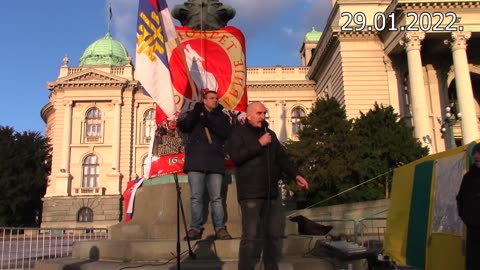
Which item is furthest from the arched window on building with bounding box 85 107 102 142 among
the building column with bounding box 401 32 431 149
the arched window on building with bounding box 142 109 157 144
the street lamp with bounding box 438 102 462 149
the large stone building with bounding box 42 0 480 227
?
the street lamp with bounding box 438 102 462 149

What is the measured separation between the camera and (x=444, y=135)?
31844mm

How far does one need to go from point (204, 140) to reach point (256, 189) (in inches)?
67.3

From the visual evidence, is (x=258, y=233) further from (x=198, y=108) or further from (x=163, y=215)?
(x=163, y=215)

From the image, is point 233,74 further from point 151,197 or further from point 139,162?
point 139,162

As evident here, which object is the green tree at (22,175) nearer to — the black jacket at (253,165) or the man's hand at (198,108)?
the man's hand at (198,108)

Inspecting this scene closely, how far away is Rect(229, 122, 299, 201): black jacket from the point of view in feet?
14.8

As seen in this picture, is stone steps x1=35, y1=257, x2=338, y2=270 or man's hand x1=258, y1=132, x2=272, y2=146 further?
stone steps x1=35, y1=257, x2=338, y2=270

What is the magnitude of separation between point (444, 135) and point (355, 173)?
31.5 feet

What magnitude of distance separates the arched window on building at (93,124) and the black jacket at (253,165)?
41295 millimetres

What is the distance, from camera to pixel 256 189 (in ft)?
14.8

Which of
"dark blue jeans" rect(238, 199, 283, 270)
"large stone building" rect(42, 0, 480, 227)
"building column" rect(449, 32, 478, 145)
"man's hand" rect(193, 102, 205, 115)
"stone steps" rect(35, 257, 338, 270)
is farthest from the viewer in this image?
"large stone building" rect(42, 0, 480, 227)

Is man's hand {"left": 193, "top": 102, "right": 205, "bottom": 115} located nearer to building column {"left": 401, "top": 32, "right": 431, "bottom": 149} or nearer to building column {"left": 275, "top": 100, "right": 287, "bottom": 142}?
building column {"left": 401, "top": 32, "right": 431, "bottom": 149}

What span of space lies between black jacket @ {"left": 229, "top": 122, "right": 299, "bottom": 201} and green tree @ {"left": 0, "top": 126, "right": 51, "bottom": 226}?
40041 mm

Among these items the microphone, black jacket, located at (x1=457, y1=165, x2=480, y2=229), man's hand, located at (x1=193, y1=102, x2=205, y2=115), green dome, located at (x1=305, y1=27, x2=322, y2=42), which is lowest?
black jacket, located at (x1=457, y1=165, x2=480, y2=229)
